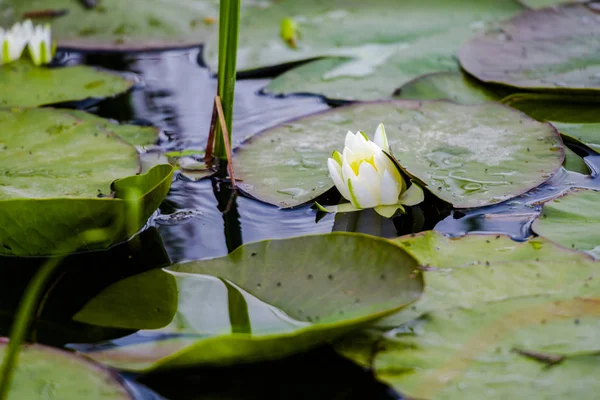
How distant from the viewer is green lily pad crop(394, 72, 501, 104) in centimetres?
188

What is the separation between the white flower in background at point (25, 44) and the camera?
2.27 metres

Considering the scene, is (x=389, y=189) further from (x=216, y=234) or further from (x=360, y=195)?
(x=216, y=234)

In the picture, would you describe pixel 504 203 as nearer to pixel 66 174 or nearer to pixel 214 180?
pixel 214 180

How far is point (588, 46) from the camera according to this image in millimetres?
1941

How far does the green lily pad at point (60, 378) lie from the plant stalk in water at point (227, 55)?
2.45 ft

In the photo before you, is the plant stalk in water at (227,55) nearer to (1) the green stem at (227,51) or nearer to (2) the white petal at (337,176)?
(1) the green stem at (227,51)

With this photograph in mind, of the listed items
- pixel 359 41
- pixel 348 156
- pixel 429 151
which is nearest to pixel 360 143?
pixel 348 156

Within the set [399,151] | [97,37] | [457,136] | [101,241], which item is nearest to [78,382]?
[101,241]

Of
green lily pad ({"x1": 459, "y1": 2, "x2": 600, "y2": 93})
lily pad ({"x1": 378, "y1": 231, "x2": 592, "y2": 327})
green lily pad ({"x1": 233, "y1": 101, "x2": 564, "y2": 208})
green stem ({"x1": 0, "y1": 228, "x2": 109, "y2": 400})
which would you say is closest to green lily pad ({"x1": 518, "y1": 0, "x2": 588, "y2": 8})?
green lily pad ({"x1": 459, "y1": 2, "x2": 600, "y2": 93})

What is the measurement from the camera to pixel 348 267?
1051mm

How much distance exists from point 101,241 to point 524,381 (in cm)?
84

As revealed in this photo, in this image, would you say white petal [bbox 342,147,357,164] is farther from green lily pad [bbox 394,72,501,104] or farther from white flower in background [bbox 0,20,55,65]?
white flower in background [bbox 0,20,55,65]

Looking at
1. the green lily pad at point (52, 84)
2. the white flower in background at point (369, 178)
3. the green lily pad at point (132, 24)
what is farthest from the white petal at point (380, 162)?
the green lily pad at point (132, 24)

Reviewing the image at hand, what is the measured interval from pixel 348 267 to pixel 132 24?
2.05m
